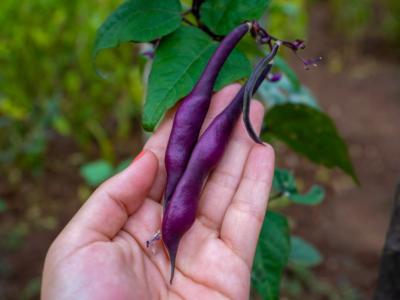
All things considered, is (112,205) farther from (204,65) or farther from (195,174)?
(204,65)

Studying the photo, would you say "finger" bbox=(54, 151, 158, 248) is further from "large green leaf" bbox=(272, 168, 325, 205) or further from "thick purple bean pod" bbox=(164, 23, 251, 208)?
"large green leaf" bbox=(272, 168, 325, 205)

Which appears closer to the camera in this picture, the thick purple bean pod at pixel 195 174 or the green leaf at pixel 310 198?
the thick purple bean pod at pixel 195 174

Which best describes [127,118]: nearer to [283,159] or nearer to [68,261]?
[283,159]

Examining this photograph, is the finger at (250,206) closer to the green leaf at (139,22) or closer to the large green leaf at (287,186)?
the large green leaf at (287,186)

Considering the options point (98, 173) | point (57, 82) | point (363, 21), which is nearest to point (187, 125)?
point (98, 173)

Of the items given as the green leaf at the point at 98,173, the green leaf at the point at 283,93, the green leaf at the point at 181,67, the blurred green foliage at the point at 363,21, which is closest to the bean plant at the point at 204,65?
the green leaf at the point at 181,67

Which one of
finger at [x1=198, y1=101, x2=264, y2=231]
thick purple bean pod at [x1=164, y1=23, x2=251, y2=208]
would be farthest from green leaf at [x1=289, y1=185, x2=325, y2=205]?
thick purple bean pod at [x1=164, y1=23, x2=251, y2=208]
